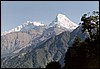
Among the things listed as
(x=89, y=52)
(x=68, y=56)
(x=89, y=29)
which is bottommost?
(x=68, y=56)

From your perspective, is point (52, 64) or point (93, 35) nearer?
point (52, 64)

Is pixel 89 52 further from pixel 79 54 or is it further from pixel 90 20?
pixel 90 20

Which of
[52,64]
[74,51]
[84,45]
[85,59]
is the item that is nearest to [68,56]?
[74,51]

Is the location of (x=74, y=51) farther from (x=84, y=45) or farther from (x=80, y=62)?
(x=80, y=62)

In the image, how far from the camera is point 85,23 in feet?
297

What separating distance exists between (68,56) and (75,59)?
12388 mm

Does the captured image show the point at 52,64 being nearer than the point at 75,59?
Yes

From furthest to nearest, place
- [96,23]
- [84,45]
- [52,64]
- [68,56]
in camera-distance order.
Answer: [68,56] → [84,45] → [96,23] → [52,64]

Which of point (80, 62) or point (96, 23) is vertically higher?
point (96, 23)

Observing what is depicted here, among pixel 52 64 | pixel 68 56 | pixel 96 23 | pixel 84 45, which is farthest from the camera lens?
pixel 68 56

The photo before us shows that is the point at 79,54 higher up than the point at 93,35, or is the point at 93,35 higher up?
the point at 93,35

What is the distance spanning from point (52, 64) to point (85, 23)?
67.2 feet

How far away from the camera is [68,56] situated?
343ft

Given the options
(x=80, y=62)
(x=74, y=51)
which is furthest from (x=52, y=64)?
(x=74, y=51)
